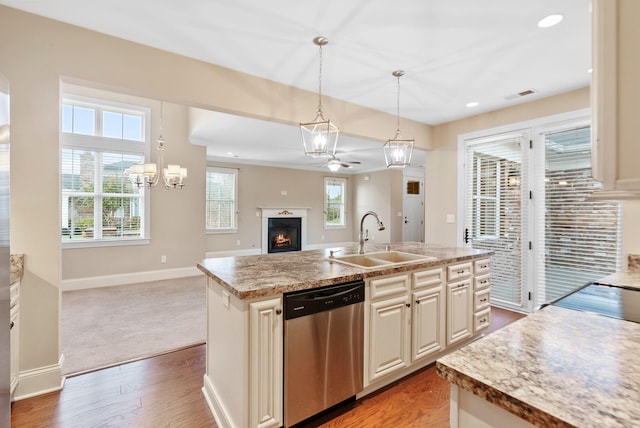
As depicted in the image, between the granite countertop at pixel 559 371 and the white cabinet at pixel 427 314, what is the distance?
1274 millimetres

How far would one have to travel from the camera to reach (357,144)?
18.7ft

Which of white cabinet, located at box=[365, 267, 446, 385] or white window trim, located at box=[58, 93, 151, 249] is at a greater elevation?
white window trim, located at box=[58, 93, 151, 249]

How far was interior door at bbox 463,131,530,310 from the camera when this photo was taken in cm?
382

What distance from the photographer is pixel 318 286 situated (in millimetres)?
1801

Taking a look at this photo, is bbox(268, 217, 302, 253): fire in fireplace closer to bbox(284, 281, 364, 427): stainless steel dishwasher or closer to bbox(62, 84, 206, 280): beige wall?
bbox(62, 84, 206, 280): beige wall

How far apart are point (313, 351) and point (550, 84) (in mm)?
3650

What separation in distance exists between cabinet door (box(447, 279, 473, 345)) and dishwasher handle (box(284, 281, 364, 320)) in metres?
1.11

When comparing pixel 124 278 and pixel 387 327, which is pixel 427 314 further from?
pixel 124 278

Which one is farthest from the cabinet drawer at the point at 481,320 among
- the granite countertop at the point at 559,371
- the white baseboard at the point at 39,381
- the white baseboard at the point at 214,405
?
the white baseboard at the point at 39,381

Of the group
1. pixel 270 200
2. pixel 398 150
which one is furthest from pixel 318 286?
pixel 270 200

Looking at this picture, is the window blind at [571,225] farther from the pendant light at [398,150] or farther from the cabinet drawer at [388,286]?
the cabinet drawer at [388,286]

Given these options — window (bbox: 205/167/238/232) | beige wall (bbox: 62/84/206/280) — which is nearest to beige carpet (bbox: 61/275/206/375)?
beige wall (bbox: 62/84/206/280)

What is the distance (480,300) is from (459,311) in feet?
1.24

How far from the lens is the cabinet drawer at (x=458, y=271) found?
2.63 m
